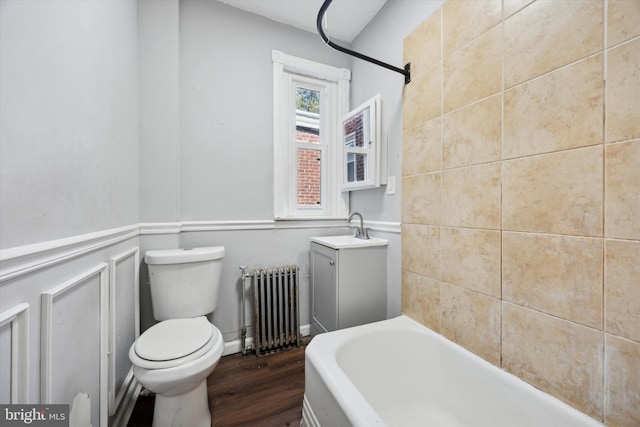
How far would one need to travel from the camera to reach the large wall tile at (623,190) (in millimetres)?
689

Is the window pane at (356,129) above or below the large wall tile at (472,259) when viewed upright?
above

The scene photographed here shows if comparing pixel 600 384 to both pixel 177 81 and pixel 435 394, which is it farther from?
pixel 177 81

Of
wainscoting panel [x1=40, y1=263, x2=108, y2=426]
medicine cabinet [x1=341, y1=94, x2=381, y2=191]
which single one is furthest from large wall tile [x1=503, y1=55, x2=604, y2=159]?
wainscoting panel [x1=40, y1=263, x2=108, y2=426]

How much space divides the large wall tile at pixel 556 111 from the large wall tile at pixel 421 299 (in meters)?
0.77

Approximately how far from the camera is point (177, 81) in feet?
5.45

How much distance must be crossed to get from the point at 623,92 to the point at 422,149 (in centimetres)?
76

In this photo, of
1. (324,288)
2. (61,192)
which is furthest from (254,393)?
(61,192)

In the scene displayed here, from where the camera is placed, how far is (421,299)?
1419 millimetres

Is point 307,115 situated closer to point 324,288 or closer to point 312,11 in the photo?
point 312,11

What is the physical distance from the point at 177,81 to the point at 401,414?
92.4 inches

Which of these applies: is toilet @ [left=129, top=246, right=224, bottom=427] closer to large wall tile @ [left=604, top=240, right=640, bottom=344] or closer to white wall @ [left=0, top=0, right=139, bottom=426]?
white wall @ [left=0, top=0, right=139, bottom=426]

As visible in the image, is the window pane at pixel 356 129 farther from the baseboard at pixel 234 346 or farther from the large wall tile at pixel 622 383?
the baseboard at pixel 234 346

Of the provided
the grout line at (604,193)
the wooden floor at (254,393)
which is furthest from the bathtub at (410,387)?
the wooden floor at (254,393)

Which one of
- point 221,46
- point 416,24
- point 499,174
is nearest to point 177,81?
point 221,46
